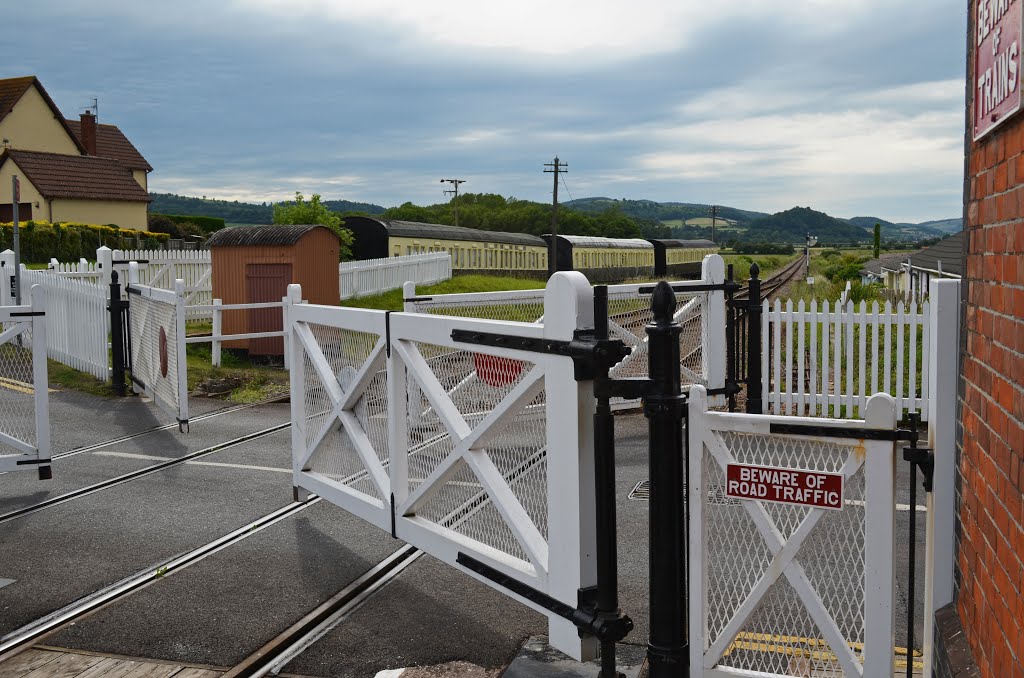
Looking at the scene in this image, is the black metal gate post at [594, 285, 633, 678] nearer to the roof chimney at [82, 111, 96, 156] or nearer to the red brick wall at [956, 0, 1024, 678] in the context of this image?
the red brick wall at [956, 0, 1024, 678]

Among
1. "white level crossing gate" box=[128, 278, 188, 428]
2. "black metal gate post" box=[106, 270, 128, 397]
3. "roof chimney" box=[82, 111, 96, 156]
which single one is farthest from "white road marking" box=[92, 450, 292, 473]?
"roof chimney" box=[82, 111, 96, 156]

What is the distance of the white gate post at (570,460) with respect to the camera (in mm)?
4184

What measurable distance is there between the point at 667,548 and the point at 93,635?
10.4 feet

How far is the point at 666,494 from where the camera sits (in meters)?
3.79

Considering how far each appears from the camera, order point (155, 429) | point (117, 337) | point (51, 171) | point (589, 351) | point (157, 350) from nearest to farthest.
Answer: point (589, 351)
point (155, 429)
point (157, 350)
point (117, 337)
point (51, 171)

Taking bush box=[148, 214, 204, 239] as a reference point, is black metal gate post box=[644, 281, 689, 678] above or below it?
below

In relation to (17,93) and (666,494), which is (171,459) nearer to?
(666,494)

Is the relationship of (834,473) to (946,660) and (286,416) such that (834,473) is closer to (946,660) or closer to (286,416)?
(946,660)

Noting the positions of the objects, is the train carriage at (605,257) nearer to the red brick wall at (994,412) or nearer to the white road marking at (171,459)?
the white road marking at (171,459)

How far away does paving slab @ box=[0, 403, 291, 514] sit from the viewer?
324 inches

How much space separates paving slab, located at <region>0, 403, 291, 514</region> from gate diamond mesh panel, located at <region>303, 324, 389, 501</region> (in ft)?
8.49

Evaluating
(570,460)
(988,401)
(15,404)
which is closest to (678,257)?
(15,404)

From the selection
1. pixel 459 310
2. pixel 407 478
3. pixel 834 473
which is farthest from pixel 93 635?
pixel 459 310

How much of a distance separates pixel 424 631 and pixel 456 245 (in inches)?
1561
